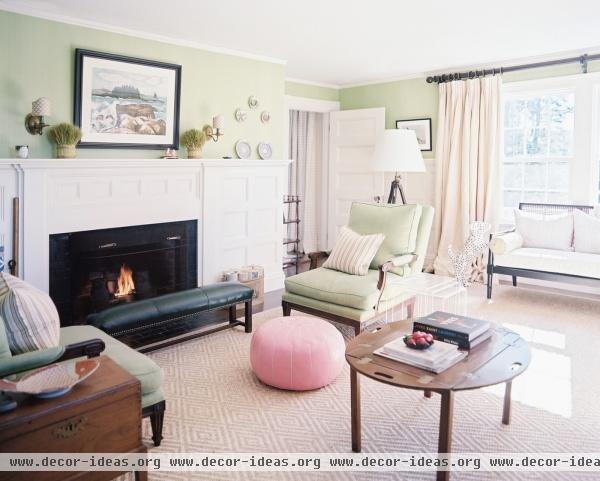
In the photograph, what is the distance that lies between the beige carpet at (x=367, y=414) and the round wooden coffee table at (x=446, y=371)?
182 millimetres

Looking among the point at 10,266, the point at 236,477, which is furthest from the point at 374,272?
the point at 10,266

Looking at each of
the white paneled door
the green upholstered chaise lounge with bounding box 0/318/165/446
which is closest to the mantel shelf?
the green upholstered chaise lounge with bounding box 0/318/165/446

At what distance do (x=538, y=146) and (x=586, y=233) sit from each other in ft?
4.01

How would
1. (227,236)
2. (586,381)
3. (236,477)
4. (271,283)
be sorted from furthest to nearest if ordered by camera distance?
1. (271,283)
2. (227,236)
3. (586,381)
4. (236,477)

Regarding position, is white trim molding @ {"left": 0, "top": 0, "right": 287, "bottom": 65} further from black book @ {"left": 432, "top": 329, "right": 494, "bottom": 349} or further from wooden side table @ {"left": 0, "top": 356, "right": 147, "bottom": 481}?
black book @ {"left": 432, "top": 329, "right": 494, "bottom": 349}

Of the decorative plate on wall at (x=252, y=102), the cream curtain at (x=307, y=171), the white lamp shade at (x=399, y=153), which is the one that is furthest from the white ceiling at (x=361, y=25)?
the cream curtain at (x=307, y=171)

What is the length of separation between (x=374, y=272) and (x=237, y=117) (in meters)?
2.22

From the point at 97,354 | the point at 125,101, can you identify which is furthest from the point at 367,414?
the point at 125,101

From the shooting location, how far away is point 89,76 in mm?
4016

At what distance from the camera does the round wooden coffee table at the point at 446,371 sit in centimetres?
206

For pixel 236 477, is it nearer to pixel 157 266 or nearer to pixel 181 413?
pixel 181 413

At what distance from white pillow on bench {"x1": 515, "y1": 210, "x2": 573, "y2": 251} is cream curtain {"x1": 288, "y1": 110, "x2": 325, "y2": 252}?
10.1 ft

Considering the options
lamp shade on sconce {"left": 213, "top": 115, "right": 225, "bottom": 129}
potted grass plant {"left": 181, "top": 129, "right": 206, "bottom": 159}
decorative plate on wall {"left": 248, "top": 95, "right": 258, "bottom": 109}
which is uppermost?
decorative plate on wall {"left": 248, "top": 95, "right": 258, "bottom": 109}

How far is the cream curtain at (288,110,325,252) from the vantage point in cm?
759
